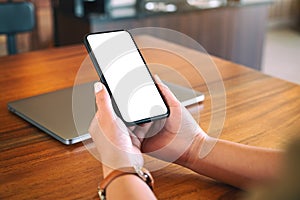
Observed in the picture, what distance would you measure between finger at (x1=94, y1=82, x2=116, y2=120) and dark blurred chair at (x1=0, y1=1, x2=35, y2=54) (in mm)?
1140

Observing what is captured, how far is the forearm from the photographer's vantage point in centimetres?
61

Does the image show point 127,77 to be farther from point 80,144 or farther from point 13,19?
point 13,19

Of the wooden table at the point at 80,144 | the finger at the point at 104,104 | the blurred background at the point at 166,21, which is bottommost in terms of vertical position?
the blurred background at the point at 166,21

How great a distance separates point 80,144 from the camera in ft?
2.47

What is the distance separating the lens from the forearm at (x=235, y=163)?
0.61 m

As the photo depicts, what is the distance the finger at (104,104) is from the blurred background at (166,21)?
1.77m

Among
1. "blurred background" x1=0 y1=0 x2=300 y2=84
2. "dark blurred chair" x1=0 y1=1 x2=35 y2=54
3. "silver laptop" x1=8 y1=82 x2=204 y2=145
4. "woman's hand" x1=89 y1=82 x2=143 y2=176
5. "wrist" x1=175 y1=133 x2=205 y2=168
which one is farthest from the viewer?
"blurred background" x1=0 y1=0 x2=300 y2=84

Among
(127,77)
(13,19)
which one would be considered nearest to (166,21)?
(13,19)

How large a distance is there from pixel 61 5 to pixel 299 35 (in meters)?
3.47

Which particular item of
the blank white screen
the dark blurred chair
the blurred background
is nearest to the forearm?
the blank white screen

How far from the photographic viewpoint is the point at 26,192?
23.9 inches

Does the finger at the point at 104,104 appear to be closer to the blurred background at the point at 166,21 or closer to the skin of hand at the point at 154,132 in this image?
the skin of hand at the point at 154,132

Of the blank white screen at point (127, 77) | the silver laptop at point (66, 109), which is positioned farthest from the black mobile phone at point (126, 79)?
the silver laptop at point (66, 109)

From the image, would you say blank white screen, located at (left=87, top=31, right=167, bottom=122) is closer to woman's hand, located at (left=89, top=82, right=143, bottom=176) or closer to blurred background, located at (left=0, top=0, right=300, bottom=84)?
woman's hand, located at (left=89, top=82, right=143, bottom=176)
